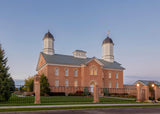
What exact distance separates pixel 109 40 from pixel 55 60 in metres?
20.5

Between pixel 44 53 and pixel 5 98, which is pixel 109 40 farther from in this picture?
pixel 5 98

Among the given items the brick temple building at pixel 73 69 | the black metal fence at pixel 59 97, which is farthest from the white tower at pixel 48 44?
the black metal fence at pixel 59 97

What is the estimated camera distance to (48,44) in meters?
43.6

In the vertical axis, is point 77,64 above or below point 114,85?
above

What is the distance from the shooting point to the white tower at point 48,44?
43469 millimetres

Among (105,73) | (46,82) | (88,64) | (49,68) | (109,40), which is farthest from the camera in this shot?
(109,40)

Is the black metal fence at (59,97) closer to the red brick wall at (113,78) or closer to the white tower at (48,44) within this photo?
the red brick wall at (113,78)

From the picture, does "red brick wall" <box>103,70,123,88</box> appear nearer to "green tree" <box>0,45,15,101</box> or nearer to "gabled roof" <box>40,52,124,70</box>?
"gabled roof" <box>40,52,124,70</box>

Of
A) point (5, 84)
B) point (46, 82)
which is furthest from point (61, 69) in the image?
point (5, 84)

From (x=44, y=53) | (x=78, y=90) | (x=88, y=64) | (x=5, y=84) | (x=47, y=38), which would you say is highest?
(x=47, y=38)

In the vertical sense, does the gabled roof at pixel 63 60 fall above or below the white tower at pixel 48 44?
below

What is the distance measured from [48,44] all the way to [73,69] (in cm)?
Result: 914

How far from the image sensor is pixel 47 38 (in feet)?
145

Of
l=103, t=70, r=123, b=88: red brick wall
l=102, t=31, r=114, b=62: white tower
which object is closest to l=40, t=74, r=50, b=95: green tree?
l=103, t=70, r=123, b=88: red brick wall
